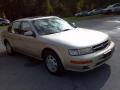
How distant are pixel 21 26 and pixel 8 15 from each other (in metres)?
36.7

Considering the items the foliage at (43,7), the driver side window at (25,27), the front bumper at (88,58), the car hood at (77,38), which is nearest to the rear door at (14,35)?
the driver side window at (25,27)

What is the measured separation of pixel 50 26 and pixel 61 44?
4.73ft

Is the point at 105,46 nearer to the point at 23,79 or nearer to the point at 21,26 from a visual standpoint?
the point at 23,79

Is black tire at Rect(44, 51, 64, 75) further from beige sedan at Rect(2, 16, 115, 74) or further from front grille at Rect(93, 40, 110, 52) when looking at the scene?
front grille at Rect(93, 40, 110, 52)

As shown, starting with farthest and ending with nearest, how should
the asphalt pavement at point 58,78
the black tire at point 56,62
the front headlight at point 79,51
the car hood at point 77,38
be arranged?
the black tire at point 56,62
the car hood at point 77,38
the front headlight at point 79,51
the asphalt pavement at point 58,78

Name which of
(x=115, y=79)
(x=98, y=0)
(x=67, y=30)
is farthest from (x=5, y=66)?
(x=98, y=0)

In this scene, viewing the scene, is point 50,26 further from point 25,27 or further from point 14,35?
point 14,35

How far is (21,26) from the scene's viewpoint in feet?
25.7

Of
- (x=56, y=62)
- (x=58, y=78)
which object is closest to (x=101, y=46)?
(x=56, y=62)

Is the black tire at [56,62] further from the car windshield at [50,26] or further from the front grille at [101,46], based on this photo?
the front grille at [101,46]

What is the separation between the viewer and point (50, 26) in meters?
7.07

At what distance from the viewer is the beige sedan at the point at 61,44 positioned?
555 cm

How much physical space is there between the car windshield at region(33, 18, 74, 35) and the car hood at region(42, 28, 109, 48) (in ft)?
0.99

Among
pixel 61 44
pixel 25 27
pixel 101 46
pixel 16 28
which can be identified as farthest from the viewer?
pixel 16 28
